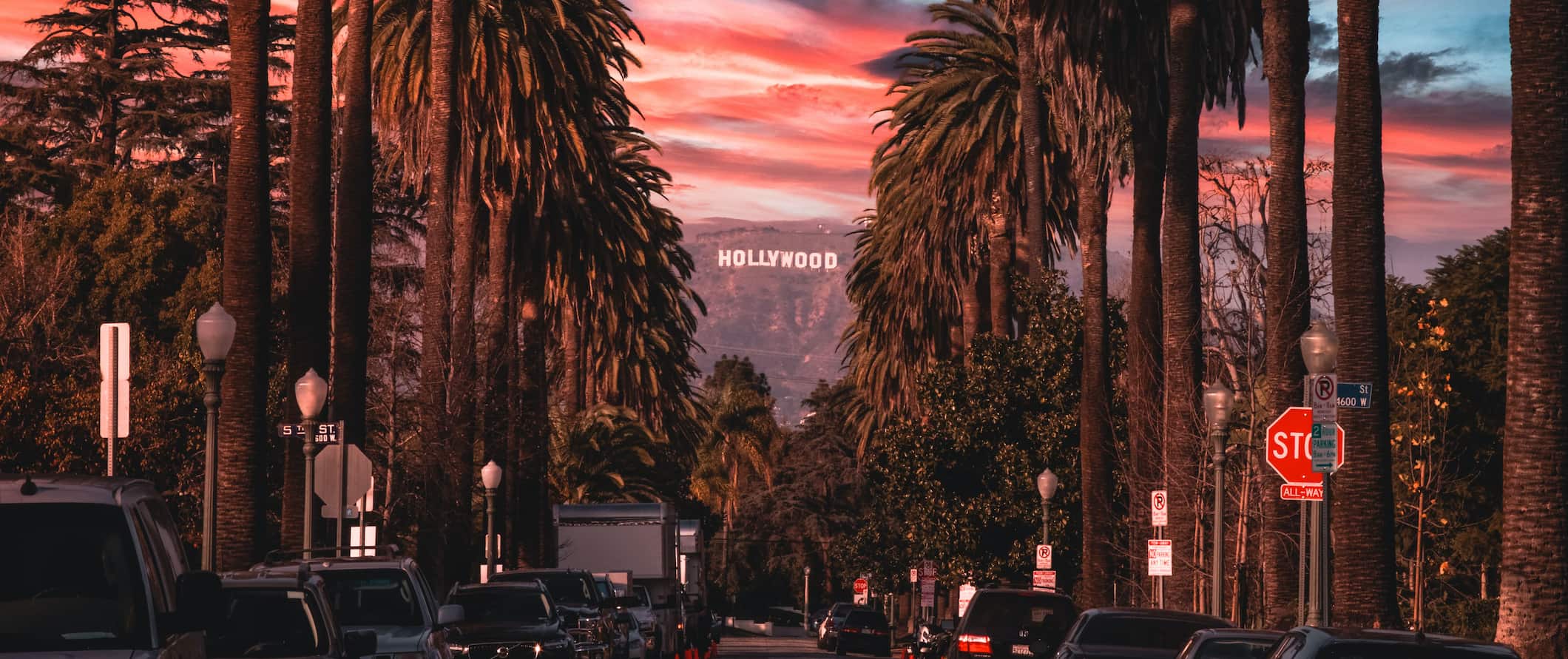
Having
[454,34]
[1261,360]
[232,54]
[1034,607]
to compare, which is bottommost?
[1034,607]

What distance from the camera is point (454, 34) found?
42.1 metres

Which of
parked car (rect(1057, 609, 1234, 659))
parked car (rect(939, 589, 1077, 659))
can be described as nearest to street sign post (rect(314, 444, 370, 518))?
parked car (rect(939, 589, 1077, 659))

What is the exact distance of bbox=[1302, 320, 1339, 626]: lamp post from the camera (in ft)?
66.8

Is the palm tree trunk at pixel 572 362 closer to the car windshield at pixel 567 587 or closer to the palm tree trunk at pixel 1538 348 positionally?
the car windshield at pixel 567 587

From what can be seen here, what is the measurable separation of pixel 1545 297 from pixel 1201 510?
56.2 feet

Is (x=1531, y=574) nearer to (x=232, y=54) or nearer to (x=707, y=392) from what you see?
(x=232, y=54)

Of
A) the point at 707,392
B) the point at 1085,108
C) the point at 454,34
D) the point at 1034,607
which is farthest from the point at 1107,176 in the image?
the point at 707,392

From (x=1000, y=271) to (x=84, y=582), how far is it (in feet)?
153

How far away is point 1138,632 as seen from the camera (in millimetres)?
18328

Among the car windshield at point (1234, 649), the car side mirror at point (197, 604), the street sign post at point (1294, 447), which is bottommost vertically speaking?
the car windshield at point (1234, 649)

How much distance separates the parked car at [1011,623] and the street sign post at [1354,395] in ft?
14.1

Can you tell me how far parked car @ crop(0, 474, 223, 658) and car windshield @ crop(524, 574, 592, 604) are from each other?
19.8 meters

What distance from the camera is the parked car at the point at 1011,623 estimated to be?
2256cm

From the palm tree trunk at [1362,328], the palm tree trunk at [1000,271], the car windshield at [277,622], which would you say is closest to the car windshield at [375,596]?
the car windshield at [277,622]
